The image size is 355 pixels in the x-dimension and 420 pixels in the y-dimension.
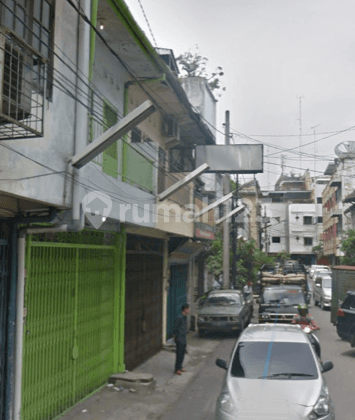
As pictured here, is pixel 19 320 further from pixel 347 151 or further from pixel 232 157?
pixel 347 151

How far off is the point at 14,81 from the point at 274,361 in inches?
234

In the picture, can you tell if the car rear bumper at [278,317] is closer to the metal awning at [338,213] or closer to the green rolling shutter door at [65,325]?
the green rolling shutter door at [65,325]

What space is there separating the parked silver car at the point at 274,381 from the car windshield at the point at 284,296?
11540 millimetres

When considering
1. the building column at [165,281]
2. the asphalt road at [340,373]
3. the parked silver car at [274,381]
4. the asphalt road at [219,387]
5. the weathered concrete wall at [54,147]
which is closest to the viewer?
the weathered concrete wall at [54,147]

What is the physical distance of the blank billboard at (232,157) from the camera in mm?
17938

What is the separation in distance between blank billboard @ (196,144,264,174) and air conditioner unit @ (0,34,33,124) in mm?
12083

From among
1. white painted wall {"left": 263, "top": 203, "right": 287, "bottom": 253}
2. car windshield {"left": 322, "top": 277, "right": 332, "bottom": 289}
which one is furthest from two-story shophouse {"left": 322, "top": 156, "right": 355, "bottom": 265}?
white painted wall {"left": 263, "top": 203, "right": 287, "bottom": 253}

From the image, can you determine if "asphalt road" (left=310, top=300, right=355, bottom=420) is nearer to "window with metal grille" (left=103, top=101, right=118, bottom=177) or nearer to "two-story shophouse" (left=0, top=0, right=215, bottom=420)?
"two-story shophouse" (left=0, top=0, right=215, bottom=420)

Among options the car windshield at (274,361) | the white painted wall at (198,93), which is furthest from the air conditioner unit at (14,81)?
the white painted wall at (198,93)

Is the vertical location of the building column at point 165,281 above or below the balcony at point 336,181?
below

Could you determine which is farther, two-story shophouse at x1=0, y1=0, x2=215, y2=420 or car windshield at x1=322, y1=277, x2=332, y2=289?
car windshield at x1=322, y1=277, x2=332, y2=289

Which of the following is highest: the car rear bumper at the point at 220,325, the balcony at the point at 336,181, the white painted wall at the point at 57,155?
the balcony at the point at 336,181

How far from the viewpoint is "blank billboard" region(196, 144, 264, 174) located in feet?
58.9

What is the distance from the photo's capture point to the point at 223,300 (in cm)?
2027
